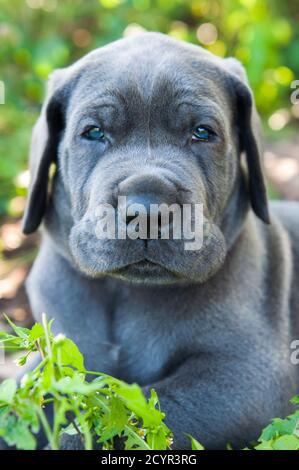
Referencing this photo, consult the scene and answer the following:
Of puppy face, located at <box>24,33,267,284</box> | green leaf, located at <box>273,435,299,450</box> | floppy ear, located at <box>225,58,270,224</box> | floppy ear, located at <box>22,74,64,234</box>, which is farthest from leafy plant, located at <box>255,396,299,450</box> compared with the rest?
floppy ear, located at <box>22,74,64,234</box>

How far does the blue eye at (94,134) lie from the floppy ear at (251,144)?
0.73 metres

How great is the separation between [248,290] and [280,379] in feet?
1.51

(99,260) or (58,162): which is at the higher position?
(58,162)

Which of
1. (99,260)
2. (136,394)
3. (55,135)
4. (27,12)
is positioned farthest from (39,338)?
(27,12)

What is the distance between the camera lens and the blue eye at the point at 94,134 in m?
3.82

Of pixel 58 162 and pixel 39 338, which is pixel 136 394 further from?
pixel 58 162

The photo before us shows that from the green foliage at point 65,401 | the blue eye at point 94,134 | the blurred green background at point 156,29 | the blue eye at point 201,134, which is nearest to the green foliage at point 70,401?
the green foliage at point 65,401

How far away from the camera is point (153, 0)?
916 centimetres

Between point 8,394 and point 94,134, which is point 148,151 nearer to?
point 94,134

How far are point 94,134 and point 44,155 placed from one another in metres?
0.40

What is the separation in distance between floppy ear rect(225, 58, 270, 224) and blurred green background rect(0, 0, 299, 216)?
355cm

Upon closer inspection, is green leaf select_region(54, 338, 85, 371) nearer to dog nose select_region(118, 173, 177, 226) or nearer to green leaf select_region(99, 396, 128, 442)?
green leaf select_region(99, 396, 128, 442)

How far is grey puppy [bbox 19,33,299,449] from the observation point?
3.61 m

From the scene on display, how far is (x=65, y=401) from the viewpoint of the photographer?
243 centimetres
